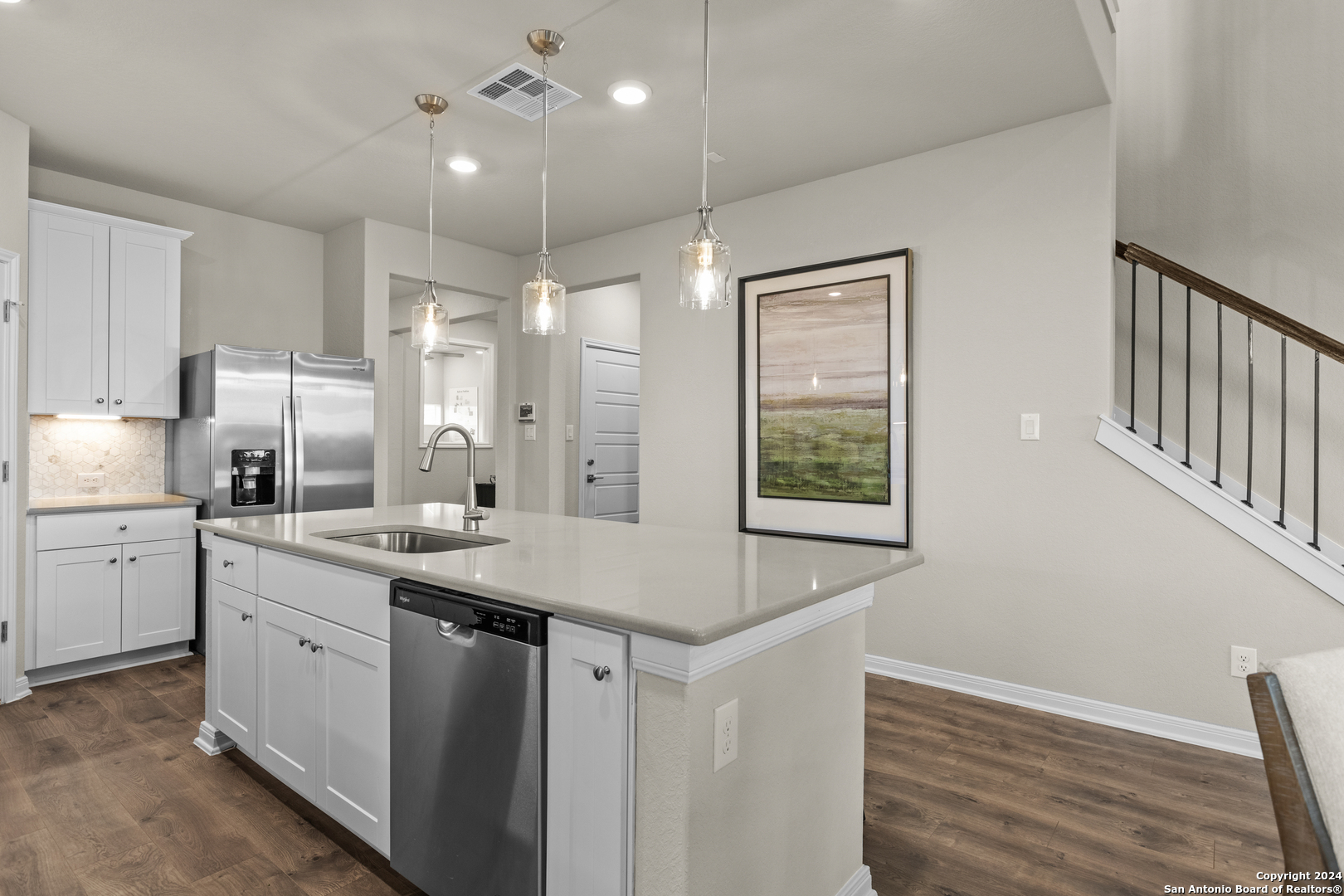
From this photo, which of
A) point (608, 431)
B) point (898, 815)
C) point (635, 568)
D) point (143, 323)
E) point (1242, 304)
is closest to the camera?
point (635, 568)

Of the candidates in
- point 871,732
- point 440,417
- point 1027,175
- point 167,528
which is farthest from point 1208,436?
point 440,417

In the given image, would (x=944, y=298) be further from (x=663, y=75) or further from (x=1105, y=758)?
(x=1105, y=758)

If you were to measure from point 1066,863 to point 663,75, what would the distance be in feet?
9.63

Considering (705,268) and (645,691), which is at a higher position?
(705,268)

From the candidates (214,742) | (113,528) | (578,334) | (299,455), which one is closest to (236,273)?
(299,455)

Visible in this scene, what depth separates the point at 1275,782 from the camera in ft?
2.70

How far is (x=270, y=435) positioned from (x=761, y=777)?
11.8ft

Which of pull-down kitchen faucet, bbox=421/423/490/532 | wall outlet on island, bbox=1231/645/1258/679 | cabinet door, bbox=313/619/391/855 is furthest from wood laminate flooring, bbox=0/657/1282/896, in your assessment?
pull-down kitchen faucet, bbox=421/423/490/532

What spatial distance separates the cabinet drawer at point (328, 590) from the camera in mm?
1912

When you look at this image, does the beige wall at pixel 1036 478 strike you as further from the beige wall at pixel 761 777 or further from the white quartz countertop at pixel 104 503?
the white quartz countertop at pixel 104 503

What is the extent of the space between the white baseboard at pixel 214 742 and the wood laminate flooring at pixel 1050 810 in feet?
7.73

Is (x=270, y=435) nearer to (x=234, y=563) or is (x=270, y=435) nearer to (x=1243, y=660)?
(x=234, y=563)

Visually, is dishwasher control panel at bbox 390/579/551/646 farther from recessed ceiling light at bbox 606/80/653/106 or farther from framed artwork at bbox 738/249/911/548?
framed artwork at bbox 738/249/911/548

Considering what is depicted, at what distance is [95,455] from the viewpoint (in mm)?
4043
